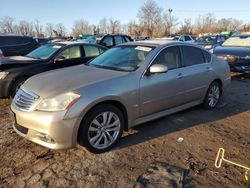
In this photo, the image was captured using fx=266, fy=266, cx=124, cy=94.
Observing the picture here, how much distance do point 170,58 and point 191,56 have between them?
26.7 inches

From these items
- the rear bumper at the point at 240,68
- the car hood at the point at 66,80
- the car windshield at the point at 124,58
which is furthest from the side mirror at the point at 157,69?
the rear bumper at the point at 240,68

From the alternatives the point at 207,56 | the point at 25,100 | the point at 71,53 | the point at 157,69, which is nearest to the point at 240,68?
the point at 207,56

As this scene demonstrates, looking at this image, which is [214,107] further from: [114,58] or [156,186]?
[156,186]

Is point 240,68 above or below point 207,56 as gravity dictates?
below

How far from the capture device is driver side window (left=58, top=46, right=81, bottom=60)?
7.25 m

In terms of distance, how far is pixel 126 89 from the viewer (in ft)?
12.9

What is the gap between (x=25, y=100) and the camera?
3.73 m

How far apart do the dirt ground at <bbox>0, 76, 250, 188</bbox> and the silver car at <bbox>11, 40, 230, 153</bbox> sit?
0.93ft

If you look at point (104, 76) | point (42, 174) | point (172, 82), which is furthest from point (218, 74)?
point (42, 174)

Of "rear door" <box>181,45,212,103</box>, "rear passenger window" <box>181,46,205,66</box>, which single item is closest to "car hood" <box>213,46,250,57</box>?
"rear door" <box>181,45,212,103</box>

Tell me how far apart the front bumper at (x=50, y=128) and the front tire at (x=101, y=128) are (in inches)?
6.9

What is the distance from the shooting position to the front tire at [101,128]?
359 cm

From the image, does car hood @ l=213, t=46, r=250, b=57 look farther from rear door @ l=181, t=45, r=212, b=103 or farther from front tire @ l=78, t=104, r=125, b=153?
front tire @ l=78, t=104, r=125, b=153

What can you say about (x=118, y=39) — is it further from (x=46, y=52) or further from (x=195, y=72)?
(x=195, y=72)
